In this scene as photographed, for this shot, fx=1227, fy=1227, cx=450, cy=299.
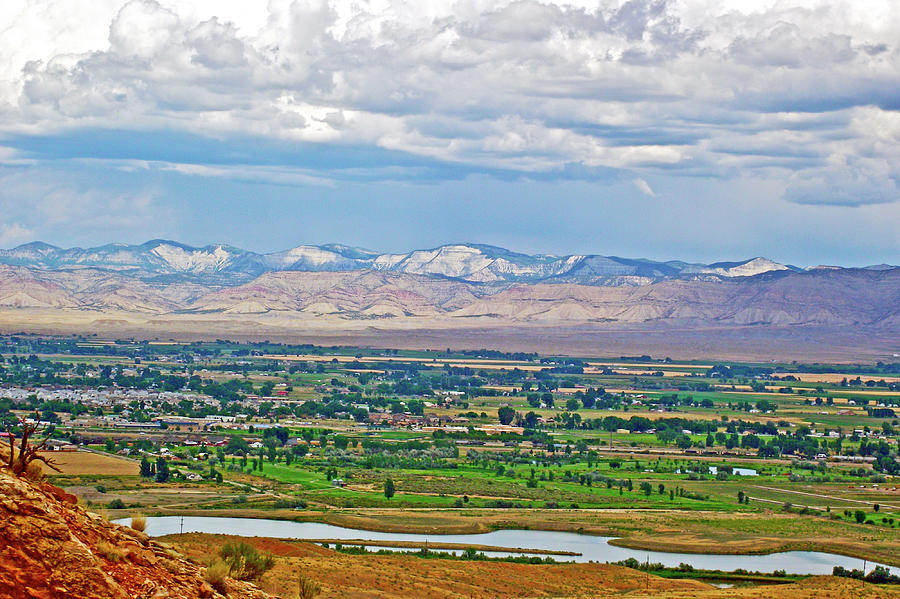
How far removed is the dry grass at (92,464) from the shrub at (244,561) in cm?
4948

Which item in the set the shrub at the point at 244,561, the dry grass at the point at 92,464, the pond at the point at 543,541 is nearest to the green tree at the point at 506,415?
the dry grass at the point at 92,464

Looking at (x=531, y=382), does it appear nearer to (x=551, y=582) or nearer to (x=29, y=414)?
(x=29, y=414)

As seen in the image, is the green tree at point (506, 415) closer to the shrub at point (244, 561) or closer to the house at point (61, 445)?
the house at point (61, 445)

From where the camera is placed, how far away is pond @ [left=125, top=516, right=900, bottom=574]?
57.1 meters

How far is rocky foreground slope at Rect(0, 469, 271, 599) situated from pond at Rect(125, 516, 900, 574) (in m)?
36.7

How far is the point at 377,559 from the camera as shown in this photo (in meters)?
47.3

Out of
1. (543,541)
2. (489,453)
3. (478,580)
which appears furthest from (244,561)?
(489,453)

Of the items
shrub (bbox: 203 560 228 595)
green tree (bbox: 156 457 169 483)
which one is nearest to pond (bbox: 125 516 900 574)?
green tree (bbox: 156 457 169 483)

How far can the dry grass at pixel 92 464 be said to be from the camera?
79375 millimetres

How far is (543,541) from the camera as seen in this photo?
6234 centimetres

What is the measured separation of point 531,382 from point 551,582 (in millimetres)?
137078

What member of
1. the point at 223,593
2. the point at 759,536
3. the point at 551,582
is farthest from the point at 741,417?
the point at 223,593

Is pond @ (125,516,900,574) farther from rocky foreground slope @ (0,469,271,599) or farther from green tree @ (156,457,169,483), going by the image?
rocky foreground slope @ (0,469,271,599)

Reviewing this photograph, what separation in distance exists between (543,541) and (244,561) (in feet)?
123
